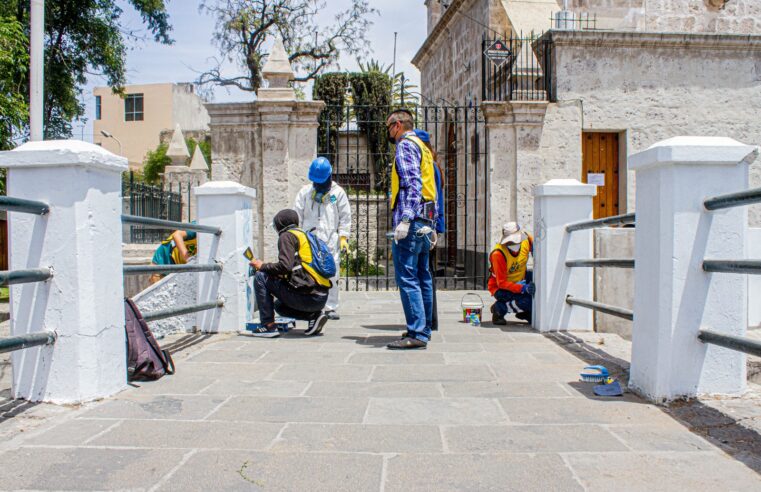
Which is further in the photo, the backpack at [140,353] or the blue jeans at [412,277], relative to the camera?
the blue jeans at [412,277]

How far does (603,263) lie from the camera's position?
223 inches

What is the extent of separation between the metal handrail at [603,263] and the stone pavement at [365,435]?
0.84 m

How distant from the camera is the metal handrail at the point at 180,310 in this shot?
16.6 ft

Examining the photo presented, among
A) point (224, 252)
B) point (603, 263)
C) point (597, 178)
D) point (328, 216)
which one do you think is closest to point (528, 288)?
point (603, 263)

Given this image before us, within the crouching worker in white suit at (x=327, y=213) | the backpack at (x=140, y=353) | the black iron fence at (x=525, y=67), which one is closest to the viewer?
the backpack at (x=140, y=353)

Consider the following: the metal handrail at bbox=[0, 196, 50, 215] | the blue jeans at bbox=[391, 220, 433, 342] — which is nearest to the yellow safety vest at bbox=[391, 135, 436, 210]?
the blue jeans at bbox=[391, 220, 433, 342]

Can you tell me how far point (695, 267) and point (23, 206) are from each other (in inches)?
145

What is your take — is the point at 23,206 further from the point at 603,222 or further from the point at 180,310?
the point at 603,222

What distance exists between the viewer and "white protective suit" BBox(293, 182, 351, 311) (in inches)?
310

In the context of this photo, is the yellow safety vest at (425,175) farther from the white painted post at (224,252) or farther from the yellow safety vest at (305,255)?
the white painted post at (224,252)

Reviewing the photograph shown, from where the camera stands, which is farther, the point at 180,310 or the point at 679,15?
the point at 679,15

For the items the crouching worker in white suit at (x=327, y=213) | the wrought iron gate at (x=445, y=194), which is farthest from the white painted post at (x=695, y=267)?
the wrought iron gate at (x=445, y=194)

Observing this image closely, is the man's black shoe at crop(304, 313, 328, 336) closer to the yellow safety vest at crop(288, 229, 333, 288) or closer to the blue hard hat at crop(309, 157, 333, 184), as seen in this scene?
the yellow safety vest at crop(288, 229, 333, 288)

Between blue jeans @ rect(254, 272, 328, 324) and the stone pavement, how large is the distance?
1.38m
